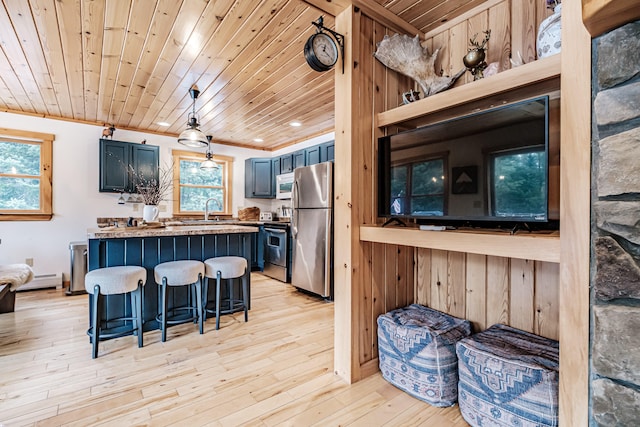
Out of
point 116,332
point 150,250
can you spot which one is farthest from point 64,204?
point 116,332

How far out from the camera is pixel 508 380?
4.56 ft

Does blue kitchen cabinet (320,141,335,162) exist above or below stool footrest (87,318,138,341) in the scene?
above

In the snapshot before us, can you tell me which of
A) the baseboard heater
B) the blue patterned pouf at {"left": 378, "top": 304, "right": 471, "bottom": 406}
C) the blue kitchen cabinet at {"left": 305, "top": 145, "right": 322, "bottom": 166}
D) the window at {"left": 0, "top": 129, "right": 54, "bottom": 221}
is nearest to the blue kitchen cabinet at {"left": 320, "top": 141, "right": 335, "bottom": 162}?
the blue kitchen cabinet at {"left": 305, "top": 145, "right": 322, "bottom": 166}

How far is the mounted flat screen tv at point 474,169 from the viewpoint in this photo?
136 centimetres

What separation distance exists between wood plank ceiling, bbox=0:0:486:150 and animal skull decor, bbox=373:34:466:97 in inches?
9.0

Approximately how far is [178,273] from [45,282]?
3178 mm

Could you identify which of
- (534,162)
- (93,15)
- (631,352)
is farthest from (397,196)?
(93,15)

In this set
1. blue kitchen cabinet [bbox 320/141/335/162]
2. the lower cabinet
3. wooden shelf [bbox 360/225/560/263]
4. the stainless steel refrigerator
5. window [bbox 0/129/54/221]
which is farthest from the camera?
the lower cabinet

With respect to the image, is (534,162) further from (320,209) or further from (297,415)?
(320,209)

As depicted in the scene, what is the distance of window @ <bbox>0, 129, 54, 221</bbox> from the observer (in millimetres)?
4070

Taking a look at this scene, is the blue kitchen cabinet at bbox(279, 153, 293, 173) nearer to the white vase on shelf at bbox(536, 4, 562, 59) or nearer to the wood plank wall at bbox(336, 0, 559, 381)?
the wood plank wall at bbox(336, 0, 559, 381)

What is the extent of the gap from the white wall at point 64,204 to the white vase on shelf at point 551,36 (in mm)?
5459

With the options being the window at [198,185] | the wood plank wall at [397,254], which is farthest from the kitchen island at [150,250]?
the window at [198,185]

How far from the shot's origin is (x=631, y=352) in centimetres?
92
